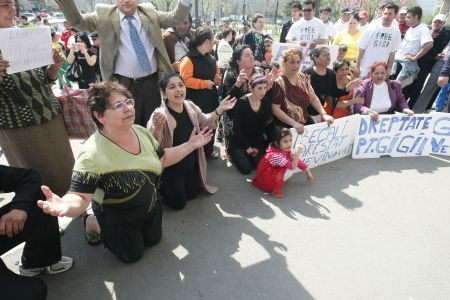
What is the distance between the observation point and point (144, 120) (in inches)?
152

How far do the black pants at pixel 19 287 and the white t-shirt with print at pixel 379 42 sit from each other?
6.16 meters

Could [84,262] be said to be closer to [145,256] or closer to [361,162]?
[145,256]

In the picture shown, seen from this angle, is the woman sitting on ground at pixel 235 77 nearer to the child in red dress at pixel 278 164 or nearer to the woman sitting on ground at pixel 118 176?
the child in red dress at pixel 278 164

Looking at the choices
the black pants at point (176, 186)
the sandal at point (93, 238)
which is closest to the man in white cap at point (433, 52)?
the black pants at point (176, 186)

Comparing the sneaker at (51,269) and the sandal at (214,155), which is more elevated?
the sandal at (214,155)

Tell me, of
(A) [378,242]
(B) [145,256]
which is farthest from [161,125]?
(A) [378,242]

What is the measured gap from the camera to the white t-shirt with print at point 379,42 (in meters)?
5.39

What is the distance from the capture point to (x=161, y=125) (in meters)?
2.82

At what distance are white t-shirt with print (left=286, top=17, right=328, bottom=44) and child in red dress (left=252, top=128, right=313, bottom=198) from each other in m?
3.71

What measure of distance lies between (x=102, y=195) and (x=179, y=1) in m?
2.29

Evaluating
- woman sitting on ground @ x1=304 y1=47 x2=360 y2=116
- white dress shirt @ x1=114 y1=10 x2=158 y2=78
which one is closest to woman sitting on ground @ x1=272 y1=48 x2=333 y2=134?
woman sitting on ground @ x1=304 y1=47 x2=360 y2=116

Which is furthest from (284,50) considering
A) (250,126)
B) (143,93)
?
(143,93)

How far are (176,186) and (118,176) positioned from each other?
3.79 feet

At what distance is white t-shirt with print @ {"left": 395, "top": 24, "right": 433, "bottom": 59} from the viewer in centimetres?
585
